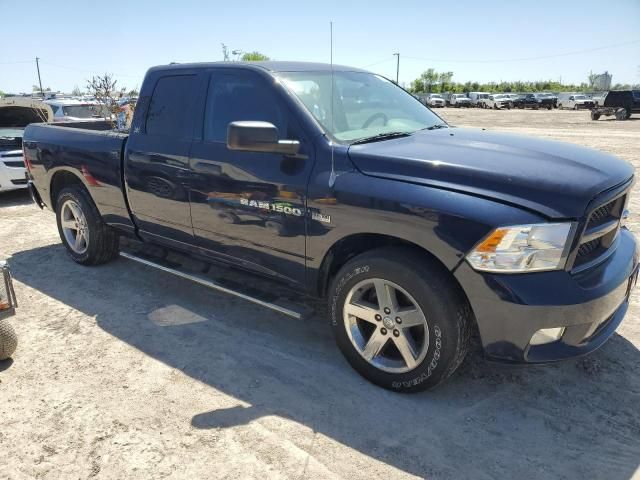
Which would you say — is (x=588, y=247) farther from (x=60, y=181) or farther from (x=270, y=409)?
(x=60, y=181)

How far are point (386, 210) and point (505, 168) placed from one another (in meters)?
0.65

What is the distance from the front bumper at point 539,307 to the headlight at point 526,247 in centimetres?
5

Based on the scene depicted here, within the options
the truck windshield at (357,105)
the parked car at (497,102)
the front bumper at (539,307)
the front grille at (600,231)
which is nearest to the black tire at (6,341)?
the truck windshield at (357,105)

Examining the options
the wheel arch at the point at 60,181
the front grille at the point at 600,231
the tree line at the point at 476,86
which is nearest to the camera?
the front grille at the point at 600,231

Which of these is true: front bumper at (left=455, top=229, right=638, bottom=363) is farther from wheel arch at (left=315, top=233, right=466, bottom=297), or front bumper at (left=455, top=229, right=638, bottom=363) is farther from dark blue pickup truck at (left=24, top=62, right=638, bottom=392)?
wheel arch at (left=315, top=233, right=466, bottom=297)

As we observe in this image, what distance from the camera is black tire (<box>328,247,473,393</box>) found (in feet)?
8.82

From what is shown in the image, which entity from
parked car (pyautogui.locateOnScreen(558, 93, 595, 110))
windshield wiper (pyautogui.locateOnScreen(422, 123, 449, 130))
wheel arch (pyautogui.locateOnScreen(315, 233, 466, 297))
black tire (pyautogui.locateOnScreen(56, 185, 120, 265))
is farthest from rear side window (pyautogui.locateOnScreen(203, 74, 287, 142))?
parked car (pyautogui.locateOnScreen(558, 93, 595, 110))

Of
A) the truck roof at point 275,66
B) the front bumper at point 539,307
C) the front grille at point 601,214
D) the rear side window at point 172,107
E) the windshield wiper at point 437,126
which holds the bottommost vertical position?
the front bumper at point 539,307

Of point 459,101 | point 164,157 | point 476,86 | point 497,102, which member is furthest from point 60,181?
point 476,86

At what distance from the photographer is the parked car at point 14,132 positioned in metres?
8.23

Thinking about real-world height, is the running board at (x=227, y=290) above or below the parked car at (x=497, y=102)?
below

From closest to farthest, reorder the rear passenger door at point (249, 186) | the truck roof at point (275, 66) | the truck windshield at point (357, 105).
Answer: the rear passenger door at point (249, 186) → the truck windshield at point (357, 105) → the truck roof at point (275, 66)

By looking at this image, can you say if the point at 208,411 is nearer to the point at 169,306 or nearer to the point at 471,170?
the point at 169,306

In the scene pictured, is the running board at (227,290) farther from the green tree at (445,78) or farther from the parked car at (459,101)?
the green tree at (445,78)
